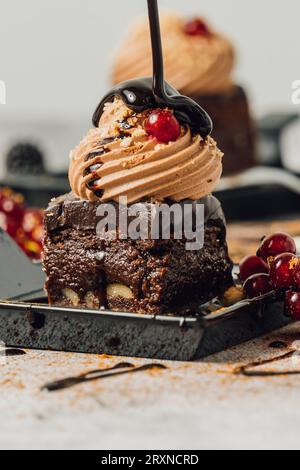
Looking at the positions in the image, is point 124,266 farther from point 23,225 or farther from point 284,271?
point 23,225

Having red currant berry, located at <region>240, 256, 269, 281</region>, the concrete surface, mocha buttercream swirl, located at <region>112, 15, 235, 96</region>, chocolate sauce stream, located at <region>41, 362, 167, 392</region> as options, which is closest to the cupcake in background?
mocha buttercream swirl, located at <region>112, 15, 235, 96</region>

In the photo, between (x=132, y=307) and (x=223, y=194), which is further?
(x=223, y=194)

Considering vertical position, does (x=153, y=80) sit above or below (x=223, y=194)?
below

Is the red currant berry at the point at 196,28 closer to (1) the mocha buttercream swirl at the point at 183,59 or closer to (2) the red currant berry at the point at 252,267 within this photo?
(1) the mocha buttercream swirl at the point at 183,59

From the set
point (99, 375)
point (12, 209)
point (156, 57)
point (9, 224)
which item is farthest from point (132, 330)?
point (12, 209)

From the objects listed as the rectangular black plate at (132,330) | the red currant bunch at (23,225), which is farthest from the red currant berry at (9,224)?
the rectangular black plate at (132,330)

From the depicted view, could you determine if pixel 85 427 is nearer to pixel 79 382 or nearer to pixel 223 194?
pixel 79 382

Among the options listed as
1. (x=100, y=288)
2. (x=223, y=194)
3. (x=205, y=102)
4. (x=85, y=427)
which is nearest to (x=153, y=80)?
(x=100, y=288)
